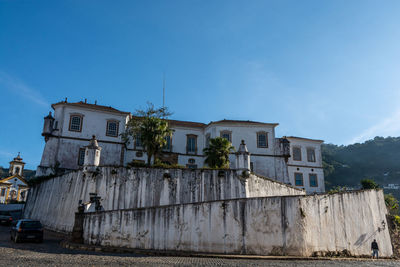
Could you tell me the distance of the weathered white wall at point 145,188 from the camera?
809 inches

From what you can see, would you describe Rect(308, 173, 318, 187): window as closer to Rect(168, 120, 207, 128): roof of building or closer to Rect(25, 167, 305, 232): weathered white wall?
Rect(168, 120, 207, 128): roof of building

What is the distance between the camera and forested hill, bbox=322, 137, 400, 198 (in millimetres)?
77000

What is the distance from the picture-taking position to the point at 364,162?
90.1 meters

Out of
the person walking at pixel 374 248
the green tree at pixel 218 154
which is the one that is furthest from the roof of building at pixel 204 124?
the person walking at pixel 374 248

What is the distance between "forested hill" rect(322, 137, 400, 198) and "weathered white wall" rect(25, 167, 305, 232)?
53.6 meters

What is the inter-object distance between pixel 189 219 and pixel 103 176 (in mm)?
8969

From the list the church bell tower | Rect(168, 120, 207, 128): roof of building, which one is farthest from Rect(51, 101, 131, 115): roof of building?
the church bell tower

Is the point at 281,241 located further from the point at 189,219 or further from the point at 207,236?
the point at 189,219

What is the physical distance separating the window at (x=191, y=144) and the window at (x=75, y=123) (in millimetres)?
11773

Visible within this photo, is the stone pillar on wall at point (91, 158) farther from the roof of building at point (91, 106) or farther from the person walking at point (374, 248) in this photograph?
the person walking at point (374, 248)

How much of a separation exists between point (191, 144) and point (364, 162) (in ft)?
243

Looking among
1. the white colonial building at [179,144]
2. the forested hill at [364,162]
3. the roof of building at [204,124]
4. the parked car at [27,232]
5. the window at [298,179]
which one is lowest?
the parked car at [27,232]

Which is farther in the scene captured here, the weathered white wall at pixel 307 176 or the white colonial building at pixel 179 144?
the weathered white wall at pixel 307 176

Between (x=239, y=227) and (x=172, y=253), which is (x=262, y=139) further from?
(x=172, y=253)
